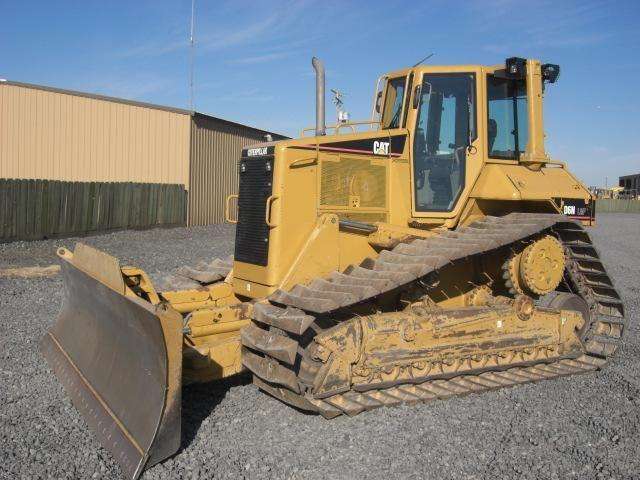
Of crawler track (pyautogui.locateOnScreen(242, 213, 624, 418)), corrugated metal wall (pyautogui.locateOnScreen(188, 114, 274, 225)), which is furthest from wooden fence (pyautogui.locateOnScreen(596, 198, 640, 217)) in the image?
crawler track (pyautogui.locateOnScreen(242, 213, 624, 418))

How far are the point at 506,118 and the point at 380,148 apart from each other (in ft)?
5.10

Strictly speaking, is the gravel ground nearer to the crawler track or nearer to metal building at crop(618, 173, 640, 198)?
the crawler track

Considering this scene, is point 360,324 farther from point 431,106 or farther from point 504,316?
point 431,106

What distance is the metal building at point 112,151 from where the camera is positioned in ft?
60.9

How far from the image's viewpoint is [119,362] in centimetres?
495

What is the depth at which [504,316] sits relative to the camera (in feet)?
19.8

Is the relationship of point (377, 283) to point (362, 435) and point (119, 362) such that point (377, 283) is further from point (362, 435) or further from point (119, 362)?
point (119, 362)

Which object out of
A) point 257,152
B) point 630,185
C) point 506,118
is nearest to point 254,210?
point 257,152

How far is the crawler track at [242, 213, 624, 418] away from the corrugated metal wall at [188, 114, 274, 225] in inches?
712

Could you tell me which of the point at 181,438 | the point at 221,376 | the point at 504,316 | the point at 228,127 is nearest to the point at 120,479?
the point at 181,438

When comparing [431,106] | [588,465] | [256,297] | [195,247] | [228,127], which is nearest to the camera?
[588,465]

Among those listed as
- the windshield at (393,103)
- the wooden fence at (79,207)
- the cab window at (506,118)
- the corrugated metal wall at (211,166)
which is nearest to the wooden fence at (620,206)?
the corrugated metal wall at (211,166)

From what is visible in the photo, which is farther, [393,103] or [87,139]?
[87,139]

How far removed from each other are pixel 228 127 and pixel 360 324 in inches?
822
